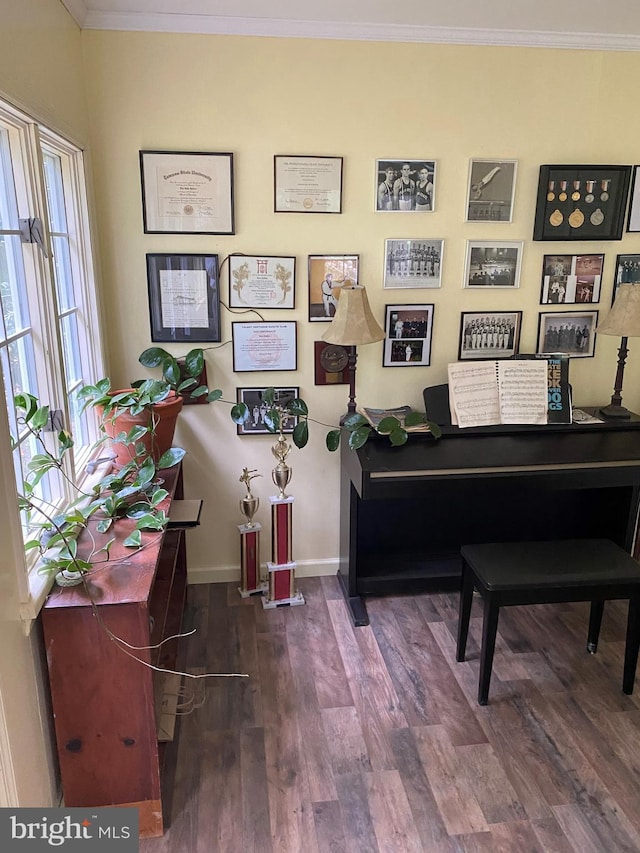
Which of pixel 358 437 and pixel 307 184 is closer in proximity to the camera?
pixel 358 437

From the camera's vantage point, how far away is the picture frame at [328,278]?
273 centimetres

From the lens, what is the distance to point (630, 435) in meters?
2.77

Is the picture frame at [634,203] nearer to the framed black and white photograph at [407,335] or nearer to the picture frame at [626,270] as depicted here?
the picture frame at [626,270]

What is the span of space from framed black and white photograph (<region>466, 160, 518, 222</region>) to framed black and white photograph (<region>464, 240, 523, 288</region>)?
0.37ft

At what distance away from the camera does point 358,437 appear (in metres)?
2.52

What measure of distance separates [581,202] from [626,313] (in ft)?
1.75

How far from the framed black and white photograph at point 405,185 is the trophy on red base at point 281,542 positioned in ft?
3.65

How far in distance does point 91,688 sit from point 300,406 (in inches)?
55.3

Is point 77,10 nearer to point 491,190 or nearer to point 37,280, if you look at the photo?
point 37,280

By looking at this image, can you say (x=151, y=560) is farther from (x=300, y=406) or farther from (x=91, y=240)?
(x=91, y=240)

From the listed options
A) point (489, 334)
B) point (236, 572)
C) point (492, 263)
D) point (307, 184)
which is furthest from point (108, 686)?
point (492, 263)

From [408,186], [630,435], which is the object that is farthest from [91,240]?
[630,435]

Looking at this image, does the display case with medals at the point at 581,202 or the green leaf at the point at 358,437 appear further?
the display case with medals at the point at 581,202
